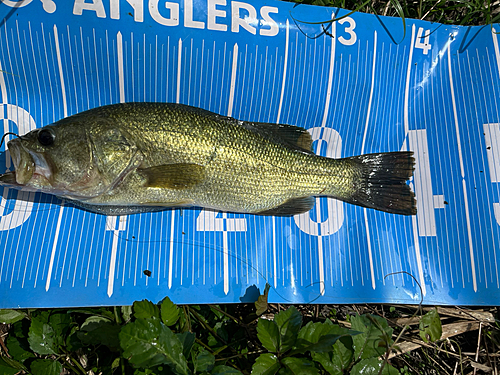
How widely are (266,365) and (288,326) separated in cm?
29

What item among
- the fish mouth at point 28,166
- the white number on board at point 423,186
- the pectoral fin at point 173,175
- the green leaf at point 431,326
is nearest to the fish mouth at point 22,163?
the fish mouth at point 28,166

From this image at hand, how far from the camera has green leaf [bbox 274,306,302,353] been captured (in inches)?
78.0

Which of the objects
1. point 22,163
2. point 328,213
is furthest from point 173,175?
point 328,213

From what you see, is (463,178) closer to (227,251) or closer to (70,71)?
(227,251)

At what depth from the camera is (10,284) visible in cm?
231

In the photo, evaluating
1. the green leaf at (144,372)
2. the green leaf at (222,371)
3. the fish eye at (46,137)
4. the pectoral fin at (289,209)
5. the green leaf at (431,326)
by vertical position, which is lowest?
the green leaf at (144,372)

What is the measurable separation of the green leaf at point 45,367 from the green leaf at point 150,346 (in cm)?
80

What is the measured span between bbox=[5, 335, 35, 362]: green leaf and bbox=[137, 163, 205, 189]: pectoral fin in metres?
1.62

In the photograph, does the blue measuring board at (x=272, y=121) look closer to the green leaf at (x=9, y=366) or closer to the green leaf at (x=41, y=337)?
the green leaf at (x=41, y=337)

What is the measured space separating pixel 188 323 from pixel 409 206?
87.9 inches

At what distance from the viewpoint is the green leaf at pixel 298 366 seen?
1.89 m

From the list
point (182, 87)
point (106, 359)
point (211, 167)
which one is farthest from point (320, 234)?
point (106, 359)

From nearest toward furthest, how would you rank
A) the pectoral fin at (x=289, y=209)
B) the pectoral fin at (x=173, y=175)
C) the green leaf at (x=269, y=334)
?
the green leaf at (x=269, y=334) → the pectoral fin at (x=173, y=175) → the pectoral fin at (x=289, y=209)

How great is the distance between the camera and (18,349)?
2244 millimetres
